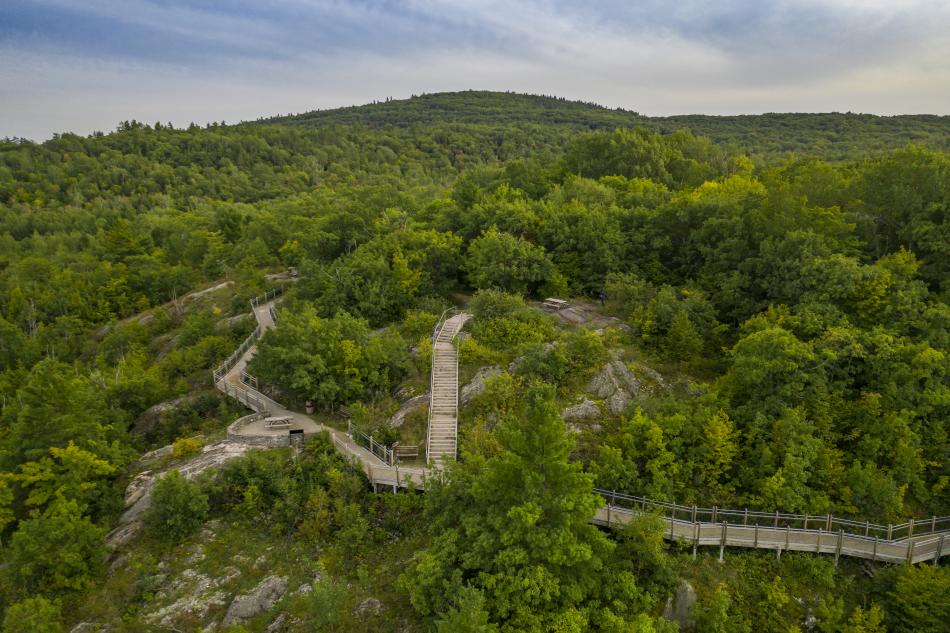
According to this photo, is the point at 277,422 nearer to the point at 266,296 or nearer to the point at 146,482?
the point at 146,482

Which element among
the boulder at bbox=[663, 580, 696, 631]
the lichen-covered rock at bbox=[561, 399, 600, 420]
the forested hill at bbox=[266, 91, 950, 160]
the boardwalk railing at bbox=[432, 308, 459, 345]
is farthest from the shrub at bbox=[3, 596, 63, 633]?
the forested hill at bbox=[266, 91, 950, 160]

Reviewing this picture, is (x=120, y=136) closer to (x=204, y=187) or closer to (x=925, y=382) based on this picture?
(x=204, y=187)

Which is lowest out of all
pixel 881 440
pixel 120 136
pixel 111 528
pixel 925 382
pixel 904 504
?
pixel 111 528

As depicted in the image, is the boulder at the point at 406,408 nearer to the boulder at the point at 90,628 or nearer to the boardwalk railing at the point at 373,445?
the boardwalk railing at the point at 373,445

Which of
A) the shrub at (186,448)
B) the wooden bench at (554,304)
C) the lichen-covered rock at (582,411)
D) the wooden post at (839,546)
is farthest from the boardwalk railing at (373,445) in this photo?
the wooden post at (839,546)

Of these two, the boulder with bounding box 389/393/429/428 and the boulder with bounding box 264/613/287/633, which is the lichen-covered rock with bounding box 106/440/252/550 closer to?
the boulder with bounding box 389/393/429/428

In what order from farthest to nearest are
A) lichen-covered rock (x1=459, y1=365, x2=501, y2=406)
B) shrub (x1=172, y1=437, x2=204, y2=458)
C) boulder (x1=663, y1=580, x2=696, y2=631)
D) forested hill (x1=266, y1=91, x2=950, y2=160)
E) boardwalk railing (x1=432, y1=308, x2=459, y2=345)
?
forested hill (x1=266, y1=91, x2=950, y2=160), boardwalk railing (x1=432, y1=308, x2=459, y2=345), lichen-covered rock (x1=459, y1=365, x2=501, y2=406), shrub (x1=172, y1=437, x2=204, y2=458), boulder (x1=663, y1=580, x2=696, y2=631)

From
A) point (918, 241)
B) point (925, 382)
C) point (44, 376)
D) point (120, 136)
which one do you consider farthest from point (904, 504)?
point (120, 136)
